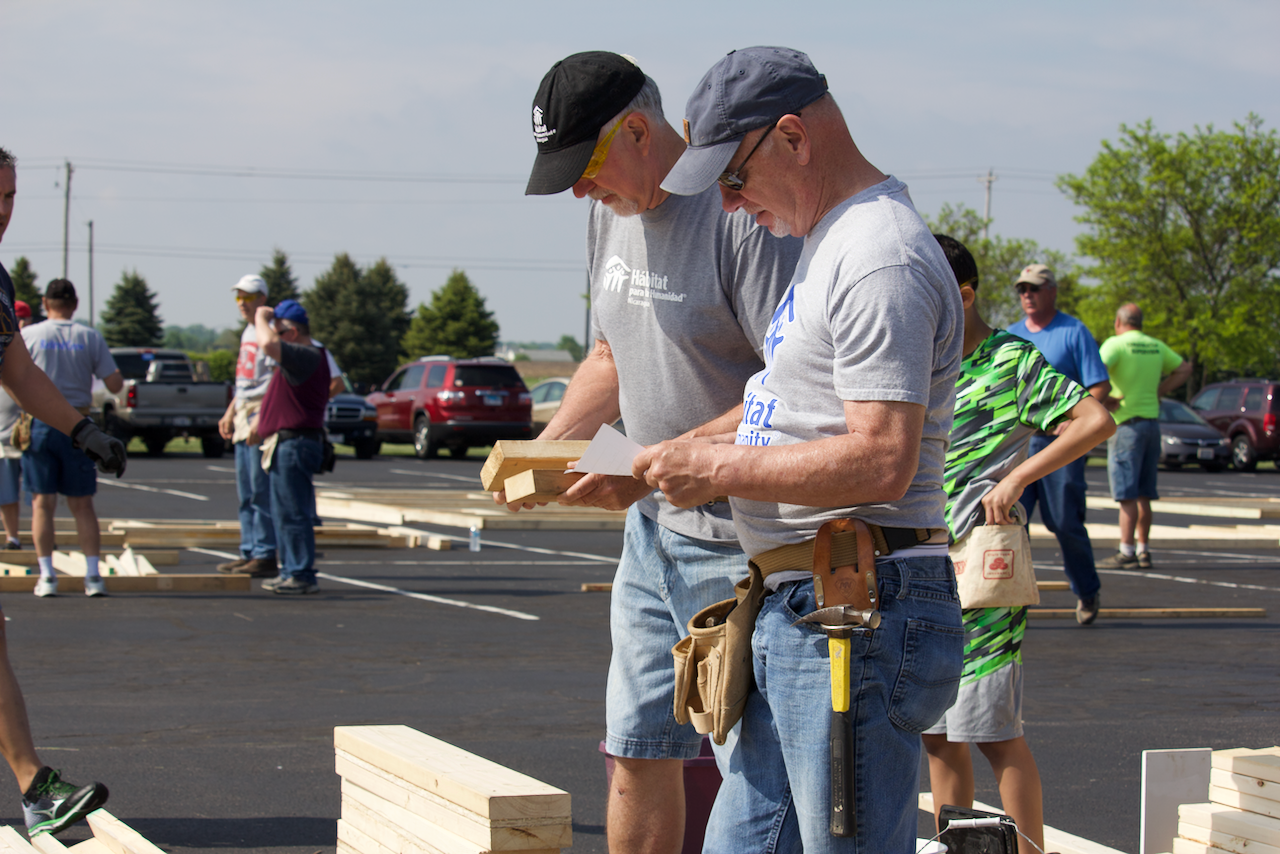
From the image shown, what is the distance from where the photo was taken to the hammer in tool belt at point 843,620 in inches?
87.0

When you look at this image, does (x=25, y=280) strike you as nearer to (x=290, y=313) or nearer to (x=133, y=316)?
(x=133, y=316)

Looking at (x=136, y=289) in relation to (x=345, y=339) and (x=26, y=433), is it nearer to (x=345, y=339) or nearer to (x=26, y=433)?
(x=345, y=339)

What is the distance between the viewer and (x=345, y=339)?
7550 centimetres

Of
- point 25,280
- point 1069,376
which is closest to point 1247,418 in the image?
point 1069,376

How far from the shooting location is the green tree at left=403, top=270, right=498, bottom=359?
7625 cm

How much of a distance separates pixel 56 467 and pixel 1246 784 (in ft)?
25.0

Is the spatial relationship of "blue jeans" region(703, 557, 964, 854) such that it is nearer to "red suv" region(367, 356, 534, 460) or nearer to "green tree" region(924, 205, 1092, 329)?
"red suv" region(367, 356, 534, 460)

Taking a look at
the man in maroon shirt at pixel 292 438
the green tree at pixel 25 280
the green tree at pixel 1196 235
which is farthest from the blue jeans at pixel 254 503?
the green tree at pixel 25 280

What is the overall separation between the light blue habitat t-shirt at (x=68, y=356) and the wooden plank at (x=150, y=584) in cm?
130

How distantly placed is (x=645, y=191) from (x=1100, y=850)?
8.11 ft

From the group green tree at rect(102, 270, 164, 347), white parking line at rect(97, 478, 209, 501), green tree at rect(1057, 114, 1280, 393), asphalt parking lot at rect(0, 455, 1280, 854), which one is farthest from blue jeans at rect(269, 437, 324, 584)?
green tree at rect(102, 270, 164, 347)

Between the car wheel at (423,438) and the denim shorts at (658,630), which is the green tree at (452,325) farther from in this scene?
the denim shorts at (658,630)

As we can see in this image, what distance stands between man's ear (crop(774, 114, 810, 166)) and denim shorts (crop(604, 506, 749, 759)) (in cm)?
105

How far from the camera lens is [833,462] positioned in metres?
2.13
